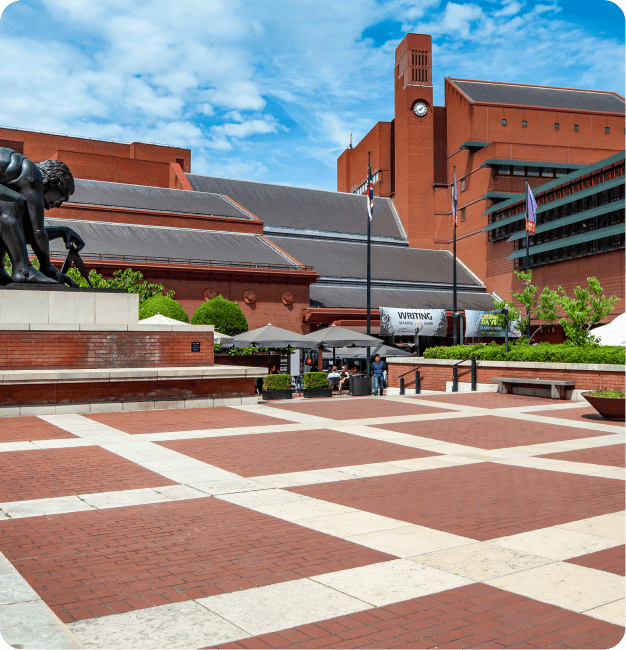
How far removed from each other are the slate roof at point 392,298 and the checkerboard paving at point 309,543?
37.3 meters

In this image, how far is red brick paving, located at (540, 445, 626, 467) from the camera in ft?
32.6

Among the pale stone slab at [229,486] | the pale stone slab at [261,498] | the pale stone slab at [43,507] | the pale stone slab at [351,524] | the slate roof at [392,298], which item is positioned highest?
the slate roof at [392,298]

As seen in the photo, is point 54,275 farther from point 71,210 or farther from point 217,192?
point 217,192

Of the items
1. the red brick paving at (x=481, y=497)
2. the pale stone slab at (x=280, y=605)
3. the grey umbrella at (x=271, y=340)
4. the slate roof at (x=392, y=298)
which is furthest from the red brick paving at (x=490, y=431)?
the slate roof at (x=392, y=298)

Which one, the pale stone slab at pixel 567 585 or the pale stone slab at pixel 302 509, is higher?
the pale stone slab at pixel 302 509

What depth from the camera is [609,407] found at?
14.8 metres

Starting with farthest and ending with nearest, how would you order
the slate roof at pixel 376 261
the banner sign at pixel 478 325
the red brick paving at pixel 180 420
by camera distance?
the slate roof at pixel 376 261
the banner sign at pixel 478 325
the red brick paving at pixel 180 420

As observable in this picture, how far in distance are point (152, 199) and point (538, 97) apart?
129 ft

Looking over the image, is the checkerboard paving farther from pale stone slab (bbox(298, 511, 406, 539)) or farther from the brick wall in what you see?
the brick wall

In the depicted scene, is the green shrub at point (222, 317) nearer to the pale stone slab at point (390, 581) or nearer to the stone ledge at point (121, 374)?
the stone ledge at point (121, 374)

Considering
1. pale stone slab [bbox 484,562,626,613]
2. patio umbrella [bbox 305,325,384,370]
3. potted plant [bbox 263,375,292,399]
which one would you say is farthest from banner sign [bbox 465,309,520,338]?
pale stone slab [bbox 484,562,626,613]

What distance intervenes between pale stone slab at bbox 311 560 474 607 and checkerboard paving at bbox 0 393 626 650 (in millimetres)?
21

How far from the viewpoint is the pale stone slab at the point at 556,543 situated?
5.53 metres

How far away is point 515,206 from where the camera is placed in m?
51.2
